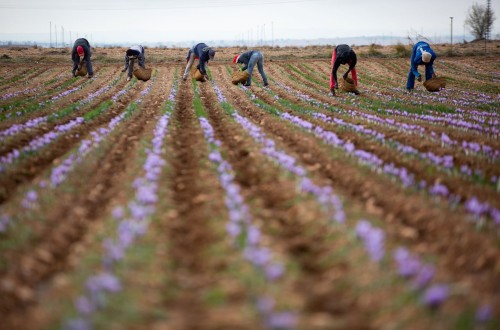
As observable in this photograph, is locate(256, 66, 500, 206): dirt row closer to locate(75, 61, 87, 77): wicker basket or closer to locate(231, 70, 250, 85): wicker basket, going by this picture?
locate(231, 70, 250, 85): wicker basket

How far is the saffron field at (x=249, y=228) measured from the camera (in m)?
2.76

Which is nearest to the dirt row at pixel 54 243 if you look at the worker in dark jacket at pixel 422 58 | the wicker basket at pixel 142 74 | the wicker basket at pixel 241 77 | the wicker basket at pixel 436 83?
the wicker basket at pixel 241 77

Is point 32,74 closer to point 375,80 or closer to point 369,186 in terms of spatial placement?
point 375,80

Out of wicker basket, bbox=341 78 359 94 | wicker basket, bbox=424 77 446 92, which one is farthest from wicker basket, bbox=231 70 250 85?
wicker basket, bbox=424 77 446 92

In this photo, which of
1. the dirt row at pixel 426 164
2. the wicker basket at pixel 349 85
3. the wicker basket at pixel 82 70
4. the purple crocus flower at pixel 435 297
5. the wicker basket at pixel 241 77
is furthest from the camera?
the wicker basket at pixel 82 70

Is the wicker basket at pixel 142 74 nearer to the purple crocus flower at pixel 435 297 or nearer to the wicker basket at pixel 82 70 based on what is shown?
the wicker basket at pixel 82 70

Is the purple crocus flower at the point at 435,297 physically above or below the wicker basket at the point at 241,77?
below

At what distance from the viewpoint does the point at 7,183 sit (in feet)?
19.3

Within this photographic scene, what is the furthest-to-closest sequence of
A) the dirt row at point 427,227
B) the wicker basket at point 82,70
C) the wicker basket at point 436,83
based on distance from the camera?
the wicker basket at point 82,70 → the wicker basket at point 436,83 → the dirt row at point 427,227

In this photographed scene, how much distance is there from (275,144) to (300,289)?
5.14 m

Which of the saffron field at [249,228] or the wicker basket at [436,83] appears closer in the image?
the saffron field at [249,228]

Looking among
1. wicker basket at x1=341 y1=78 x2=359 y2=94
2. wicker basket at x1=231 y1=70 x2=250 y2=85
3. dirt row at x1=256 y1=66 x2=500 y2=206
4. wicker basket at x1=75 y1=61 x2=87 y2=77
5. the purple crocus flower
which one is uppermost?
wicker basket at x1=75 y1=61 x2=87 y2=77

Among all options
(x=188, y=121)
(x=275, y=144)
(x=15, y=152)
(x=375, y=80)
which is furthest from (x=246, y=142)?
(x=375, y=80)

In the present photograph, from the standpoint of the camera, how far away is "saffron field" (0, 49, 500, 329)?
2.76m
